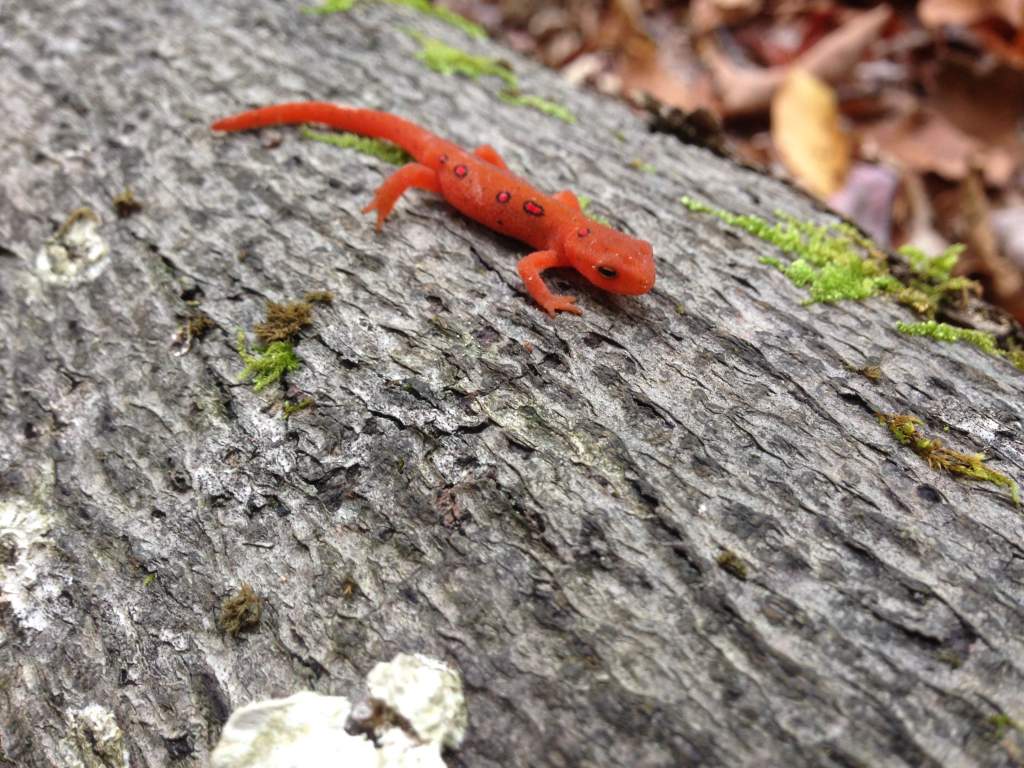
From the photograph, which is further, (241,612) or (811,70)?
(811,70)

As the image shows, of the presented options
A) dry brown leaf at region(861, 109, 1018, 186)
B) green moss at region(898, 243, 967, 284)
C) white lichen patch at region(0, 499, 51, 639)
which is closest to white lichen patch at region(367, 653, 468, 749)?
white lichen patch at region(0, 499, 51, 639)

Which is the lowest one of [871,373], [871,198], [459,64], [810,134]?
[871,373]

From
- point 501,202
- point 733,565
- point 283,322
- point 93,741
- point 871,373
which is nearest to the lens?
point 733,565

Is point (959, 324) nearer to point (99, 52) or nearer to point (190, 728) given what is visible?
point (190, 728)

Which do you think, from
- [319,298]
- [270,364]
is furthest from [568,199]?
[270,364]

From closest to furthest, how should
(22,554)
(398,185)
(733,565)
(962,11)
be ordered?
(733,565)
(22,554)
(398,185)
(962,11)

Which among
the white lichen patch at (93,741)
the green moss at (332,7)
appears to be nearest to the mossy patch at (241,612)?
the white lichen patch at (93,741)

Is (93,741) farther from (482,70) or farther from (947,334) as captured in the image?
(482,70)
